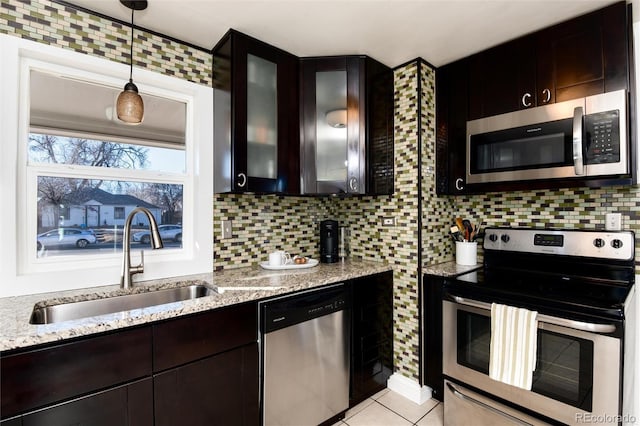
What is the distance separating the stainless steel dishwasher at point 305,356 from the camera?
60.9 inches

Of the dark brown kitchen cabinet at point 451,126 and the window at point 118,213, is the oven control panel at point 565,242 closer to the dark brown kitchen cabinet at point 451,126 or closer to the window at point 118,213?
the dark brown kitchen cabinet at point 451,126

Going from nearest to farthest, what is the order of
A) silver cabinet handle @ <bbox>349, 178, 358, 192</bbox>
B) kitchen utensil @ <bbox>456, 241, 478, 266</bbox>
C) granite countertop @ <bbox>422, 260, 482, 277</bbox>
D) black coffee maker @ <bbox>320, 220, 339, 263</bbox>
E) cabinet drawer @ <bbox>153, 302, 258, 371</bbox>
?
cabinet drawer @ <bbox>153, 302, 258, 371</bbox>, granite countertop @ <bbox>422, 260, 482, 277</bbox>, silver cabinet handle @ <bbox>349, 178, 358, 192</bbox>, kitchen utensil @ <bbox>456, 241, 478, 266</bbox>, black coffee maker @ <bbox>320, 220, 339, 263</bbox>

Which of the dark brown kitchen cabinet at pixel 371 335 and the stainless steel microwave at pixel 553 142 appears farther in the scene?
the dark brown kitchen cabinet at pixel 371 335

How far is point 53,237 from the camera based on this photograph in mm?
1561

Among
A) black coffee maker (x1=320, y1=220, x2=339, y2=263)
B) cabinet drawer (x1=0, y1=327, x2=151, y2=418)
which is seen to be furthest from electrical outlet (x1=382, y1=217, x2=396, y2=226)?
cabinet drawer (x1=0, y1=327, x2=151, y2=418)

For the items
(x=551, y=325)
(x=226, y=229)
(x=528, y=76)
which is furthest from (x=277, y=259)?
(x=528, y=76)

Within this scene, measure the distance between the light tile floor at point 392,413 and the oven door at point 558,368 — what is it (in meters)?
0.36

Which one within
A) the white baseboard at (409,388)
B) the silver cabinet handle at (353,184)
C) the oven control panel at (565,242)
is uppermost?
the silver cabinet handle at (353,184)

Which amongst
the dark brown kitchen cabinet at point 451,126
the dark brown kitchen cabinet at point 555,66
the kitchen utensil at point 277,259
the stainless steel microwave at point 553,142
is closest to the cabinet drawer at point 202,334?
the kitchen utensil at point 277,259

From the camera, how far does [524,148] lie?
1841 millimetres

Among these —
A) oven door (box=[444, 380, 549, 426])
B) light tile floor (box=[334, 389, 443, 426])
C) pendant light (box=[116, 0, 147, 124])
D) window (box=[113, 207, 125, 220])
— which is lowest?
light tile floor (box=[334, 389, 443, 426])

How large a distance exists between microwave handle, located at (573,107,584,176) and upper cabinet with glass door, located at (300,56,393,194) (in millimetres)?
1072

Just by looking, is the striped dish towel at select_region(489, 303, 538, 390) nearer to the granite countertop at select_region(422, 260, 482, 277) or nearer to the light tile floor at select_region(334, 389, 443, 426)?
the granite countertop at select_region(422, 260, 482, 277)

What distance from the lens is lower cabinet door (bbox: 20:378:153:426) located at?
1029mm
